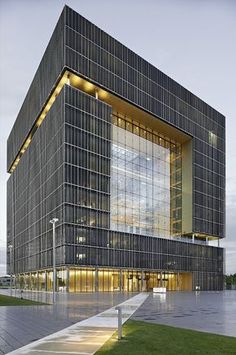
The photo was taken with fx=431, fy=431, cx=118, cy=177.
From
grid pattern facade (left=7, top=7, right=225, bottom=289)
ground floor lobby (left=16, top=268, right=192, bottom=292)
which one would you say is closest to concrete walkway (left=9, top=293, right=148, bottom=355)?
grid pattern facade (left=7, top=7, right=225, bottom=289)

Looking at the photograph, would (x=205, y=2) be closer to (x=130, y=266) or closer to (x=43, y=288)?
(x=130, y=266)

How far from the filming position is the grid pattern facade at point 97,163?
71562mm

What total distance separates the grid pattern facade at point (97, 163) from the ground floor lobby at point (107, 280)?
208 centimetres

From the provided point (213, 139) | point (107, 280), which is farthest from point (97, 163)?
point (213, 139)

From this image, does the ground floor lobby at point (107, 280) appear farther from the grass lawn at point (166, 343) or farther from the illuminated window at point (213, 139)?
the grass lawn at point (166, 343)

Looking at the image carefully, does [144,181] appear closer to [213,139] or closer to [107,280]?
[107,280]

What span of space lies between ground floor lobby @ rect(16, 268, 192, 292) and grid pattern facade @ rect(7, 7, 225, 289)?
208 centimetres

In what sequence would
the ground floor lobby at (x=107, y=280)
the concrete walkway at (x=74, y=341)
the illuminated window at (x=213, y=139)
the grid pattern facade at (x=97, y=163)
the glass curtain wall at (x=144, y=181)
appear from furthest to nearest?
the illuminated window at (x=213, y=139)
the glass curtain wall at (x=144, y=181)
the grid pattern facade at (x=97, y=163)
the ground floor lobby at (x=107, y=280)
the concrete walkway at (x=74, y=341)

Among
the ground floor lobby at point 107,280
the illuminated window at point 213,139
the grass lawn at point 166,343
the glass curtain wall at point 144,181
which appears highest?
the illuminated window at point 213,139

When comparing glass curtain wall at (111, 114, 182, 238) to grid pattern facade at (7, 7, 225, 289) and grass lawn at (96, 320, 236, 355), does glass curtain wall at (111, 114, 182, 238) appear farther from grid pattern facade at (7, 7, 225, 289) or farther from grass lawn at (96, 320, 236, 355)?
grass lawn at (96, 320, 236, 355)

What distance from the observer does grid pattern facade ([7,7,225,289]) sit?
71.6 meters

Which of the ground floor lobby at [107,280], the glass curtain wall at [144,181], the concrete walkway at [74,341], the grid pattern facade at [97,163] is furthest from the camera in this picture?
the glass curtain wall at [144,181]

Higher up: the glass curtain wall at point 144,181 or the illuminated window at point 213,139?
the illuminated window at point 213,139

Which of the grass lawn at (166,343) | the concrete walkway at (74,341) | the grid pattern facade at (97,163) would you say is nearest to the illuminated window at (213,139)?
→ the grid pattern facade at (97,163)
